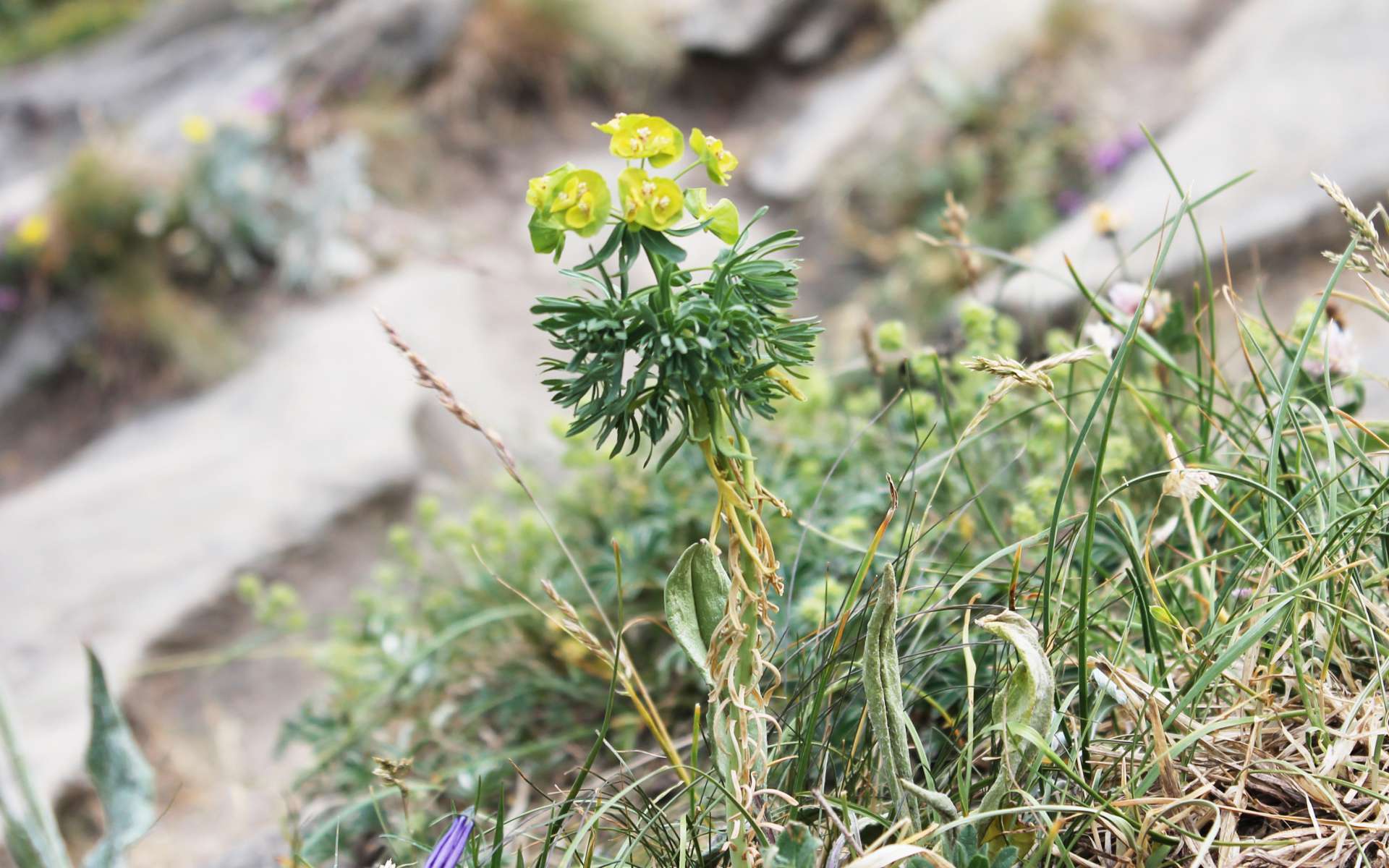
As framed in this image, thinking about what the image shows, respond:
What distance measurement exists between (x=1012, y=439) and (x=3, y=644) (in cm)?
301

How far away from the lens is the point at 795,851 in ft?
2.77

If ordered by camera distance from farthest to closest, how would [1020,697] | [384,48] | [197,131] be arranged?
[384,48], [197,131], [1020,697]

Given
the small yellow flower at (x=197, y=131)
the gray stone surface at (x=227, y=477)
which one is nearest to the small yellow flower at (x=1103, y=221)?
the gray stone surface at (x=227, y=477)

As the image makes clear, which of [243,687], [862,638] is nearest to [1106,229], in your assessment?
[862,638]

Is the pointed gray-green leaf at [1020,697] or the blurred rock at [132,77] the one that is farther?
the blurred rock at [132,77]

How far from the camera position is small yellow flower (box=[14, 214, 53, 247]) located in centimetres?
437

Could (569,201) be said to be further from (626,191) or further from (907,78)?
(907,78)

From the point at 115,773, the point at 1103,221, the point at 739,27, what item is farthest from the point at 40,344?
the point at 1103,221

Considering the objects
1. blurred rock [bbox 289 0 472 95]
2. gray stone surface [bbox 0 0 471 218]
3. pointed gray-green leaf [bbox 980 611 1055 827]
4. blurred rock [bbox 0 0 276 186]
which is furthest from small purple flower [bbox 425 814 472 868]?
blurred rock [bbox 0 0 276 186]

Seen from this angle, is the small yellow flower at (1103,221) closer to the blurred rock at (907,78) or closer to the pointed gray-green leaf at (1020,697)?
the pointed gray-green leaf at (1020,697)

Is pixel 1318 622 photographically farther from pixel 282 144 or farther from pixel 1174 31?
pixel 282 144

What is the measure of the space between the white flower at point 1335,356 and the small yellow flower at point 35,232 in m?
4.94

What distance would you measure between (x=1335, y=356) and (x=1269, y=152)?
1.94 meters

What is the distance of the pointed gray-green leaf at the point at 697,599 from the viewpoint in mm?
885
